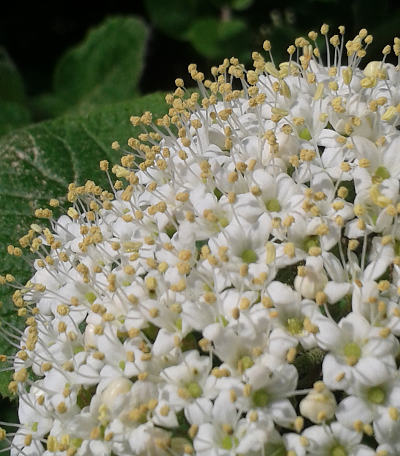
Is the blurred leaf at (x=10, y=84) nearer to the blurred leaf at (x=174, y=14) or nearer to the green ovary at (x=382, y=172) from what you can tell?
the blurred leaf at (x=174, y=14)

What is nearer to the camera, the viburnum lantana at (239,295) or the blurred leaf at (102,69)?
the viburnum lantana at (239,295)

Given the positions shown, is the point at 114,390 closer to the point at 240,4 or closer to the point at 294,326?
the point at 294,326

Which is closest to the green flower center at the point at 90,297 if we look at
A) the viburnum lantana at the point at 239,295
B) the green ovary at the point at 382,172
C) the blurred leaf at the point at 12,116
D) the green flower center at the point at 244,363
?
the viburnum lantana at the point at 239,295

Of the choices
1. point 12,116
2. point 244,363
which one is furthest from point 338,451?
point 12,116

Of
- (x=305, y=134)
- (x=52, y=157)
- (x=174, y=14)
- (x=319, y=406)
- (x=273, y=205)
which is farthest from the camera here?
(x=174, y=14)

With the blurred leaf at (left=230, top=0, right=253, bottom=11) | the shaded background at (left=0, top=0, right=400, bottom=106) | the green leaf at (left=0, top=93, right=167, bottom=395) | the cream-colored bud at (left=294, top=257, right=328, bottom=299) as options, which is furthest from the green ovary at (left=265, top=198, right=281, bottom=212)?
the blurred leaf at (left=230, top=0, right=253, bottom=11)

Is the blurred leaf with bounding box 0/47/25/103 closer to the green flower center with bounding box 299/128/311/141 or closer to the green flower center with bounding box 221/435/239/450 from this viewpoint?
the green flower center with bounding box 299/128/311/141
